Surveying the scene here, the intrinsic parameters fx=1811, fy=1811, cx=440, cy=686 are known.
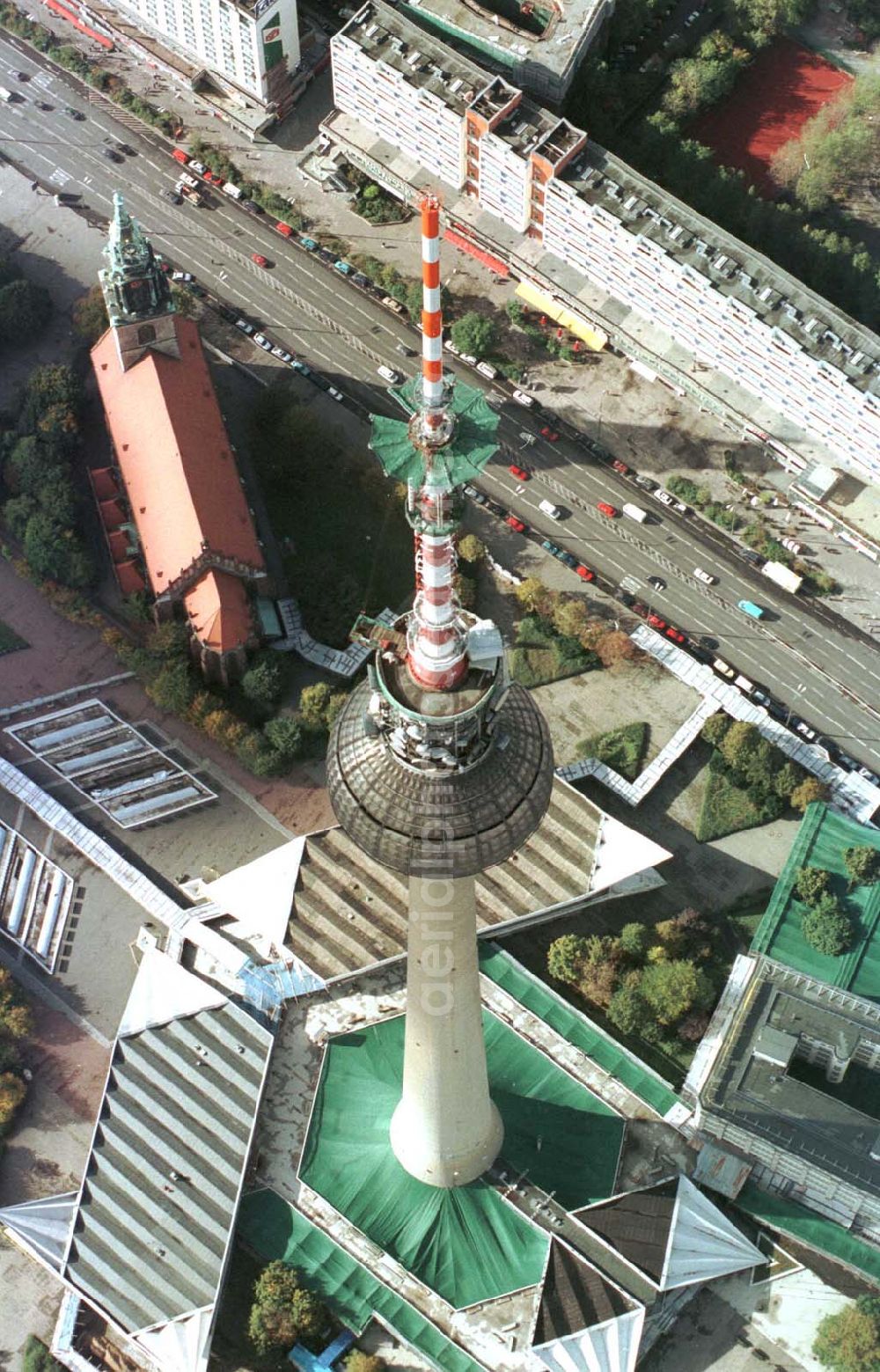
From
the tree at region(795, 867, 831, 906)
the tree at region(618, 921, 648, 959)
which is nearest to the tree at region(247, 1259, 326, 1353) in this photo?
the tree at region(618, 921, 648, 959)

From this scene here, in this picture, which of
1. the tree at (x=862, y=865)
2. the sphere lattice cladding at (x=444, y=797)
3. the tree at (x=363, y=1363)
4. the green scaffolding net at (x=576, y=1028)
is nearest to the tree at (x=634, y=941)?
the green scaffolding net at (x=576, y=1028)

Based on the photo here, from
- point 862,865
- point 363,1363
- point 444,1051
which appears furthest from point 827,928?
point 363,1363

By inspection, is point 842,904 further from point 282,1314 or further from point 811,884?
point 282,1314

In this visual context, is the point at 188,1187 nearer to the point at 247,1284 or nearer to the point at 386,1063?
the point at 247,1284

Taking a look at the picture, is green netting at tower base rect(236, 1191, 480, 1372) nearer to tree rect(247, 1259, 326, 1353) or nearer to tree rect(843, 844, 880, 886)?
tree rect(247, 1259, 326, 1353)

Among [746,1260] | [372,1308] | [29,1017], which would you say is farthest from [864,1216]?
[29,1017]

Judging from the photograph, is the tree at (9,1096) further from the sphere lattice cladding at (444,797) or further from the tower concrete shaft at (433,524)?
the tower concrete shaft at (433,524)
